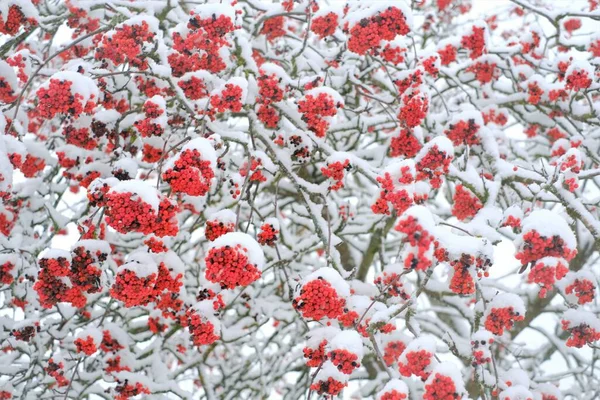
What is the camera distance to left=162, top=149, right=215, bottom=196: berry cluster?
231 cm

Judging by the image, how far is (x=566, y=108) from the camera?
14.6 feet

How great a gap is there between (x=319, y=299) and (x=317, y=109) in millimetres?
1278

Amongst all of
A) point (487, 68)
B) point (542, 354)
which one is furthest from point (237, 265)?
point (542, 354)

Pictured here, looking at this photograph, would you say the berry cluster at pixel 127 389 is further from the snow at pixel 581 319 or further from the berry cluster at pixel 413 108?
the snow at pixel 581 319

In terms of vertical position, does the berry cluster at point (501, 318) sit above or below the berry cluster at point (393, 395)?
below

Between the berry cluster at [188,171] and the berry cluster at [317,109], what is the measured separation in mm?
1016

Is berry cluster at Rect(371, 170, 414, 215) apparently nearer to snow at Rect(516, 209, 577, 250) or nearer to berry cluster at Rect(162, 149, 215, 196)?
snow at Rect(516, 209, 577, 250)

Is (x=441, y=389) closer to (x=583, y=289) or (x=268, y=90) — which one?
(x=583, y=289)

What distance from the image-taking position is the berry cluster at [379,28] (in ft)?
10.2

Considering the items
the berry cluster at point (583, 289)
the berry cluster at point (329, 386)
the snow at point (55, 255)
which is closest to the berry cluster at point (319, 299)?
the berry cluster at point (329, 386)

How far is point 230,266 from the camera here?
2238mm

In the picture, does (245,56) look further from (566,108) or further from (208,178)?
(566,108)

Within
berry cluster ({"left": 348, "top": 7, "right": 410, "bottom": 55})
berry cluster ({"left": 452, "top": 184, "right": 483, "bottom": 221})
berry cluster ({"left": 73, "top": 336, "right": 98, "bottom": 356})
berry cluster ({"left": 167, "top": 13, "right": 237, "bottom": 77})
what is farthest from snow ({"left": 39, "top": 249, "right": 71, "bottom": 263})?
berry cluster ({"left": 452, "top": 184, "right": 483, "bottom": 221})

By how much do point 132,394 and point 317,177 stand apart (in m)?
3.28
